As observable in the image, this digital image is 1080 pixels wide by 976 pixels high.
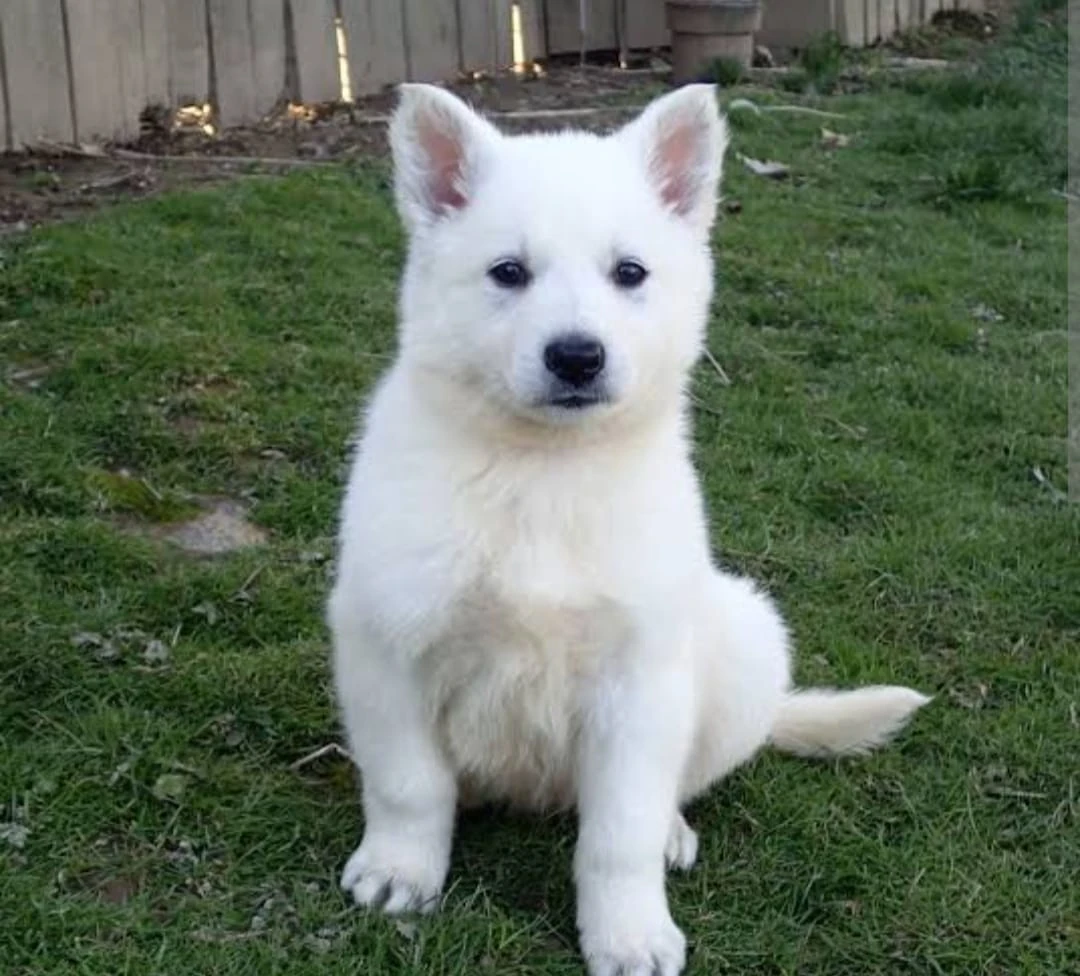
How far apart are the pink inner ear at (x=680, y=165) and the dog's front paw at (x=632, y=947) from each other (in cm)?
127

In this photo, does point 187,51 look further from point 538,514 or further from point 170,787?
point 538,514

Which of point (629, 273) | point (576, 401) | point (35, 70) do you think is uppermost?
point (35, 70)

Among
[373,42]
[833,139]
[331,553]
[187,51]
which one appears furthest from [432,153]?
[833,139]

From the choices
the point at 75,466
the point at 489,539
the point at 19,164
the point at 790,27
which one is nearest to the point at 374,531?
the point at 489,539

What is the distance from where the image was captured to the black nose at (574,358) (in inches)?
115

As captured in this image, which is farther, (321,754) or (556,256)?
(321,754)

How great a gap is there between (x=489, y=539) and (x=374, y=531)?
210 millimetres

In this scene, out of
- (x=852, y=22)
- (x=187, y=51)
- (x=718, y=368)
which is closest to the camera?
(x=718, y=368)

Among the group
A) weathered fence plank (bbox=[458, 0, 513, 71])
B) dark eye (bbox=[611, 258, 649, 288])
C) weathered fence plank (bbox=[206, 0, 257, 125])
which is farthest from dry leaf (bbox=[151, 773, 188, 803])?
weathered fence plank (bbox=[458, 0, 513, 71])

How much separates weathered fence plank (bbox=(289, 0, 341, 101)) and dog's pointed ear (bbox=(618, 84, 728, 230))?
6.12 m

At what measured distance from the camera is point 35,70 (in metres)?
7.67

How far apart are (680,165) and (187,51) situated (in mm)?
5740

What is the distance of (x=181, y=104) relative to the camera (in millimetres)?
8523

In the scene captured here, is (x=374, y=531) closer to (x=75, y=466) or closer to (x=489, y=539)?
(x=489, y=539)
